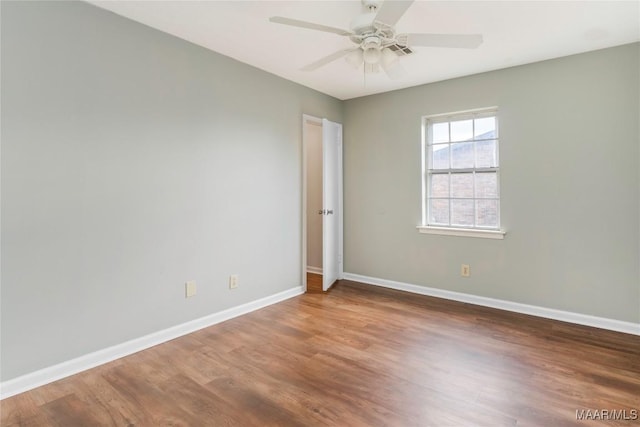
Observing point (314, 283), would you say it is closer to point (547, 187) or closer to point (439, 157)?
point (439, 157)

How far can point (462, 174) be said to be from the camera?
12.6 ft

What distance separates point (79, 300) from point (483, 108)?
3.96m

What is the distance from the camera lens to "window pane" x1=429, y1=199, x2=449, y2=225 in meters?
3.97

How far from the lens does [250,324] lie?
3.09 meters

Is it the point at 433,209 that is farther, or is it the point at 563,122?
the point at 433,209

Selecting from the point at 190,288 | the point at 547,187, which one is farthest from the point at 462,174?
the point at 190,288

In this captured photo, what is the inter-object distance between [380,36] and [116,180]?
6.70 ft

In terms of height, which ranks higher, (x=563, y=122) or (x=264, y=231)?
(x=563, y=122)

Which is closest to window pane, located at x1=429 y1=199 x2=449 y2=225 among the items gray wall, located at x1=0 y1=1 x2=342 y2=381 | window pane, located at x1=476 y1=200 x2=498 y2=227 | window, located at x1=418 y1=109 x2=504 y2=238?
window, located at x1=418 y1=109 x2=504 y2=238

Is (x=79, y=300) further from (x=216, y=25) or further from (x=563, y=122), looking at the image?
(x=563, y=122)

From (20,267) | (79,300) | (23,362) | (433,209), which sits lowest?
(23,362)

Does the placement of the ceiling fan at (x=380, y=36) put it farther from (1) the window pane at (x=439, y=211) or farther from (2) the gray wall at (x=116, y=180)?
(1) the window pane at (x=439, y=211)

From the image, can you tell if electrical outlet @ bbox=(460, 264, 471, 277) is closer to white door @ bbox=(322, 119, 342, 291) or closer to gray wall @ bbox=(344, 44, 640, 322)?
gray wall @ bbox=(344, 44, 640, 322)

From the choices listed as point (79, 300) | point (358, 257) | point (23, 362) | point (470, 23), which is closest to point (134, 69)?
point (79, 300)
